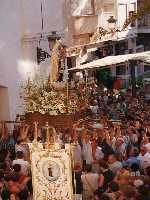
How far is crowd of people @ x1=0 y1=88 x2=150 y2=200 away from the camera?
10.9m

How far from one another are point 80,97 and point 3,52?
496 centimetres

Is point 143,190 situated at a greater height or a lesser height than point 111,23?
lesser

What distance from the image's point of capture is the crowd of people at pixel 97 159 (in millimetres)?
10891

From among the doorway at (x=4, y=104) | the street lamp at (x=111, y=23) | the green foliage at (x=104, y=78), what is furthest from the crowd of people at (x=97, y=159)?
the street lamp at (x=111, y=23)

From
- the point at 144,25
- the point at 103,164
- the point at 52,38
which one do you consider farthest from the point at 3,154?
the point at 144,25

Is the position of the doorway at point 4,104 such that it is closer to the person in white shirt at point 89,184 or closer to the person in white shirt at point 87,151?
the person in white shirt at point 87,151

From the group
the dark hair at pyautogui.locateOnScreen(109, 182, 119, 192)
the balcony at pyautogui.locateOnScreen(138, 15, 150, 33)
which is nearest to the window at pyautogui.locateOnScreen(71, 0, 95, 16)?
the balcony at pyautogui.locateOnScreen(138, 15, 150, 33)

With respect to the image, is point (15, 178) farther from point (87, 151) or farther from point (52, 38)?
point (52, 38)

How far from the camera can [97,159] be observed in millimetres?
13133

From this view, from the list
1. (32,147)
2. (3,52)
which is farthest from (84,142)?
(3,52)

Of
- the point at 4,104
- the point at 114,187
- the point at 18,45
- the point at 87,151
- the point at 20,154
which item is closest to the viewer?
the point at 114,187

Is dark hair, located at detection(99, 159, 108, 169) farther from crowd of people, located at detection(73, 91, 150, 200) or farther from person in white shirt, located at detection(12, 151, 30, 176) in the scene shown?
person in white shirt, located at detection(12, 151, 30, 176)

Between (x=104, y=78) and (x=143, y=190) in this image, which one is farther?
(x=104, y=78)

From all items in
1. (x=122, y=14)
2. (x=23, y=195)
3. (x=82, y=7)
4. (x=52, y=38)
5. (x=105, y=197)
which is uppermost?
(x=82, y=7)
